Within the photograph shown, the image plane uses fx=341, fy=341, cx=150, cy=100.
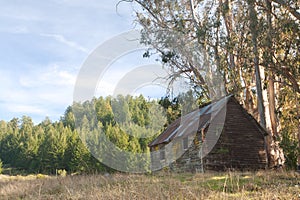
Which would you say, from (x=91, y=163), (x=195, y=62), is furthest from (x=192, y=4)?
(x=91, y=163)

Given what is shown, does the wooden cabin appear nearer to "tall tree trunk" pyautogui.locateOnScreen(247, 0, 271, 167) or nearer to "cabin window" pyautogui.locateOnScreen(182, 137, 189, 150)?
"cabin window" pyautogui.locateOnScreen(182, 137, 189, 150)

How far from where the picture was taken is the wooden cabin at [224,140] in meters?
17.1

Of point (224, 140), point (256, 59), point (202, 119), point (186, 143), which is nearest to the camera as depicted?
point (256, 59)

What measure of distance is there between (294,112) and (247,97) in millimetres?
3498

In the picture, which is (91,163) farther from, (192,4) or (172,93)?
(192,4)

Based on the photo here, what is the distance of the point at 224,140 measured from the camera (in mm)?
17484

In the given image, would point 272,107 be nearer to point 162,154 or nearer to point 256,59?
point 256,59

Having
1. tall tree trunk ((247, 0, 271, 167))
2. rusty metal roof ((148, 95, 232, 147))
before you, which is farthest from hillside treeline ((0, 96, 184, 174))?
tall tree trunk ((247, 0, 271, 167))

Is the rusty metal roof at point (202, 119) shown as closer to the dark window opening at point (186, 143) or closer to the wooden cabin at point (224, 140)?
the wooden cabin at point (224, 140)

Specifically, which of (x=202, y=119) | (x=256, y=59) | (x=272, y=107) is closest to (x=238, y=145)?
(x=202, y=119)

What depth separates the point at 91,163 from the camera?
147 ft

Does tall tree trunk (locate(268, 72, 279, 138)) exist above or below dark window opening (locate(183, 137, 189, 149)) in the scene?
above

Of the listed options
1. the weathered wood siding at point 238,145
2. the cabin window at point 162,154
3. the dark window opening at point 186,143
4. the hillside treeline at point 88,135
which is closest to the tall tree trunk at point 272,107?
the weathered wood siding at point 238,145

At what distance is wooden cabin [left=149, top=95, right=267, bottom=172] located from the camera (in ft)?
56.1
